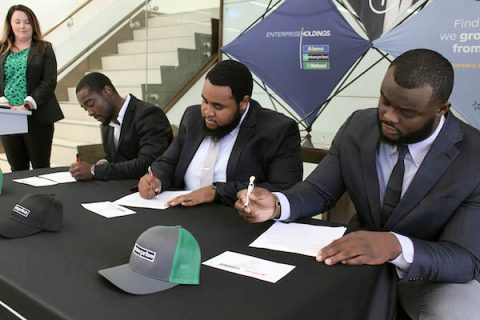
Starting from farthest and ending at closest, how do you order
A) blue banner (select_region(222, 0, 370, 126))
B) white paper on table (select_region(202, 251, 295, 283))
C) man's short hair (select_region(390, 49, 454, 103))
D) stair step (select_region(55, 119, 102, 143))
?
stair step (select_region(55, 119, 102, 143))
blue banner (select_region(222, 0, 370, 126))
man's short hair (select_region(390, 49, 454, 103))
white paper on table (select_region(202, 251, 295, 283))

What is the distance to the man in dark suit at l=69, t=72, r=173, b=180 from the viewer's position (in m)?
2.10

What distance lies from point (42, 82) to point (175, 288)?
2.43 meters

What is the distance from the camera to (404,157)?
1.29 m

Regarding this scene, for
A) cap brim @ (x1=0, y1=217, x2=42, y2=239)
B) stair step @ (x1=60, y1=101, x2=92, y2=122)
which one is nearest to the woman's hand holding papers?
cap brim @ (x1=0, y1=217, x2=42, y2=239)

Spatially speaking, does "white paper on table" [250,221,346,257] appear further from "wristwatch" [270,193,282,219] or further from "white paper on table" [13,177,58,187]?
"white paper on table" [13,177,58,187]

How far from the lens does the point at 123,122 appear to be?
2.18 metres

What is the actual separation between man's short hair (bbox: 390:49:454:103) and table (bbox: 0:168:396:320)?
51 cm

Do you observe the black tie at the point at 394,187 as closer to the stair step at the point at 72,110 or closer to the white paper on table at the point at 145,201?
the white paper on table at the point at 145,201

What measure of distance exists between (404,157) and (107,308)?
0.94m

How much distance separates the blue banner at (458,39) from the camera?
2.88 m

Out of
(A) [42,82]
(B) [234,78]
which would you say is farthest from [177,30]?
(B) [234,78]

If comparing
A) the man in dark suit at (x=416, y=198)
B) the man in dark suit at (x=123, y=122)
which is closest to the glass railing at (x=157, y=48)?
the man in dark suit at (x=123, y=122)

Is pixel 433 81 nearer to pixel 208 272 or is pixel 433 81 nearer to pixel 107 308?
pixel 208 272

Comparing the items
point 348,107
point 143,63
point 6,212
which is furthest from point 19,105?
point 348,107
